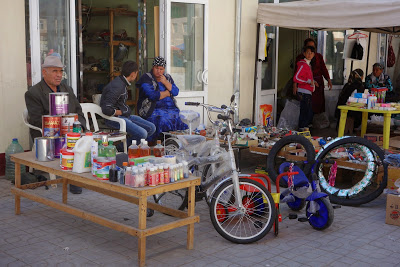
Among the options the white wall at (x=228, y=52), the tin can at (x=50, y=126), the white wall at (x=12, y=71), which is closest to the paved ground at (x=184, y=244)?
the tin can at (x=50, y=126)

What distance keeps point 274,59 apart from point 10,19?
218 inches

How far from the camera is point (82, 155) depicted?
441 cm

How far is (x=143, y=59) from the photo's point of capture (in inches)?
344

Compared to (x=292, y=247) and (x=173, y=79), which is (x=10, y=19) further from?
(x=292, y=247)

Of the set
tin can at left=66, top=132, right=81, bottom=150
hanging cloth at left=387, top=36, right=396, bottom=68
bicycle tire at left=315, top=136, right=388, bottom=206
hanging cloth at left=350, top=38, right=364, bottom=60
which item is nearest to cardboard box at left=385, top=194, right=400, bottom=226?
bicycle tire at left=315, top=136, right=388, bottom=206

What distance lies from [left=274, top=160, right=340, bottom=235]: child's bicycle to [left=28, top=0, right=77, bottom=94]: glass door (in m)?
3.52

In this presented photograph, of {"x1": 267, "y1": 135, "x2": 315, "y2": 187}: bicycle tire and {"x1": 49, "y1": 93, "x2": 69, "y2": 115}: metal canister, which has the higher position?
{"x1": 49, "y1": 93, "x2": 69, "y2": 115}: metal canister

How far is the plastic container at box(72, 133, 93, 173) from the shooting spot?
4404mm

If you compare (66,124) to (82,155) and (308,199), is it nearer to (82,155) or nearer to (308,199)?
(82,155)

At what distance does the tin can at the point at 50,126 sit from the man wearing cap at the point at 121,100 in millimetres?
1913

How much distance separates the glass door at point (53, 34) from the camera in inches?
270

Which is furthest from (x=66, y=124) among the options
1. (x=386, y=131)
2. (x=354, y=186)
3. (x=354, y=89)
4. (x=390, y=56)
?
(x=390, y=56)

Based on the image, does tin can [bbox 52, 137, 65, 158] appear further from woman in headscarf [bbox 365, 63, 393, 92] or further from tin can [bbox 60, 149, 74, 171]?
woman in headscarf [bbox 365, 63, 393, 92]

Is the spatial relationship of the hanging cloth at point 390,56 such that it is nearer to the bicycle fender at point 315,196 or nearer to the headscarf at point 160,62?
the headscarf at point 160,62
